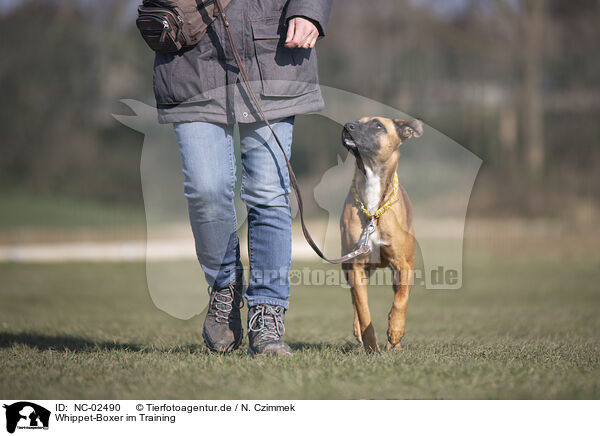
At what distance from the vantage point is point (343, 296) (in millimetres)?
9125

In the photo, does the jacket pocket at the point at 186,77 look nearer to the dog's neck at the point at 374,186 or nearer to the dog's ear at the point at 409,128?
the dog's neck at the point at 374,186

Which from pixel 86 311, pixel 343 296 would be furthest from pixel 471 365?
pixel 343 296

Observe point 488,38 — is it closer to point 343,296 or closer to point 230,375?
point 343,296

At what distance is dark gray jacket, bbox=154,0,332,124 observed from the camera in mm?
3414

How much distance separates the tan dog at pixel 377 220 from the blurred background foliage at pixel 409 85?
10832 mm

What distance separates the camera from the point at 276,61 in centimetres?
345

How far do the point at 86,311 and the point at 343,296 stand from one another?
312cm

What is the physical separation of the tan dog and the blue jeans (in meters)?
0.42

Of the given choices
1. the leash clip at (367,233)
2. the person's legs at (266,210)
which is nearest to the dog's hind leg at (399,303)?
the leash clip at (367,233)

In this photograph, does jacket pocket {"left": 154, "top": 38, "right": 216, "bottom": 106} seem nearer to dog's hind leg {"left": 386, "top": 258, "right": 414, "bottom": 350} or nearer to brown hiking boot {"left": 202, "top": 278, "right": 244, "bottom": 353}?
brown hiking boot {"left": 202, "top": 278, "right": 244, "bottom": 353}

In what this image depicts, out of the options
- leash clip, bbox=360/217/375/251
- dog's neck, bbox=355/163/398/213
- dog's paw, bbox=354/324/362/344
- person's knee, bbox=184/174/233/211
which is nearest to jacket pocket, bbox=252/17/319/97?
person's knee, bbox=184/174/233/211

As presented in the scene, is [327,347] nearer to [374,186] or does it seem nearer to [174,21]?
[374,186]

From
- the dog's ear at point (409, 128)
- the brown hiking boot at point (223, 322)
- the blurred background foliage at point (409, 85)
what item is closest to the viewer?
the brown hiking boot at point (223, 322)

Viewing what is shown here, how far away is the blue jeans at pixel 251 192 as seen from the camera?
343 centimetres
